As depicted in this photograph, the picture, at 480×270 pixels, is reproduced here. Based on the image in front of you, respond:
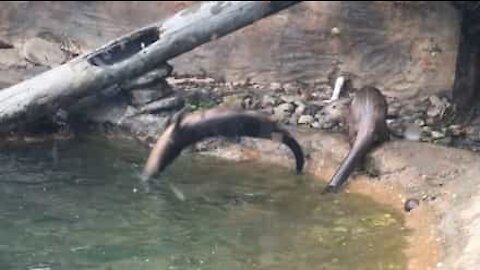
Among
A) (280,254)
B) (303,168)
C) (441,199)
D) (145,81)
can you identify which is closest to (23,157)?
(145,81)

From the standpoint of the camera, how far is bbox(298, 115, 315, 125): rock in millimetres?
9219

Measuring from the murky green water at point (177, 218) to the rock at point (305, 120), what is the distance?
33.2 inches

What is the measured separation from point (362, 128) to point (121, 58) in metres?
2.04

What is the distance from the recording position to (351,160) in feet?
26.8

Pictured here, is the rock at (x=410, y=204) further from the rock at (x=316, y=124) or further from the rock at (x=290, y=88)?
the rock at (x=290, y=88)

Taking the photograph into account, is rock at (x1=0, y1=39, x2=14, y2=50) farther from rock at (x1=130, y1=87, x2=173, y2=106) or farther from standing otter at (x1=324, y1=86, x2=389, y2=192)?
standing otter at (x1=324, y1=86, x2=389, y2=192)

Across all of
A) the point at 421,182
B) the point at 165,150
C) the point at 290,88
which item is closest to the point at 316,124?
the point at 290,88

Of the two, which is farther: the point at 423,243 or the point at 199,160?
the point at 199,160

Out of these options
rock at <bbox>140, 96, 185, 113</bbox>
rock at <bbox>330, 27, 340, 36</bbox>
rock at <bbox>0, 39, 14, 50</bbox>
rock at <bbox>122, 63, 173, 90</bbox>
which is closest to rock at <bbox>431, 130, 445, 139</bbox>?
rock at <bbox>330, 27, 340, 36</bbox>

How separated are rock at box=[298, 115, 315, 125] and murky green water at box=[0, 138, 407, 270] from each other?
2.77 ft

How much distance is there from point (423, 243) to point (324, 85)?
389 cm

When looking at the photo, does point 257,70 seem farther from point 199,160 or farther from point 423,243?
point 423,243

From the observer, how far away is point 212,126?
25.9 feet

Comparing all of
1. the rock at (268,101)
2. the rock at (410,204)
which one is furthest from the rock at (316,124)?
the rock at (410,204)
